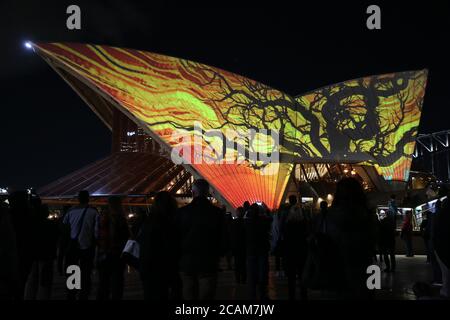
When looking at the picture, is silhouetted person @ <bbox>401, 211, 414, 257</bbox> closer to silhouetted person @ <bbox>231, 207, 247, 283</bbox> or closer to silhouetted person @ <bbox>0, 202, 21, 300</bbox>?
silhouetted person @ <bbox>231, 207, 247, 283</bbox>

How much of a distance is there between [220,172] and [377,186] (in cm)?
1278

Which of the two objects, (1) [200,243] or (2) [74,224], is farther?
(2) [74,224]

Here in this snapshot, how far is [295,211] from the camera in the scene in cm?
881

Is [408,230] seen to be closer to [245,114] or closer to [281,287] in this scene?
[281,287]

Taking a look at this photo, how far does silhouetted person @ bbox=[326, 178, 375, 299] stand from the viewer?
13.6 ft

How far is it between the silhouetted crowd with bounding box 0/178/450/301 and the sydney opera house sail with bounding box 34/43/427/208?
1818 centimetres

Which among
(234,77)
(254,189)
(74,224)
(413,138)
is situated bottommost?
(74,224)

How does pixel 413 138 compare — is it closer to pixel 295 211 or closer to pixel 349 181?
pixel 295 211

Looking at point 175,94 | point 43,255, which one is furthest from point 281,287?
point 175,94

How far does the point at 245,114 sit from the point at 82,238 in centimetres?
2280

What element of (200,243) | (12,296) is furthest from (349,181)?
(12,296)

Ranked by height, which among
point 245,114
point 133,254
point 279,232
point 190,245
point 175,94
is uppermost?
point 175,94

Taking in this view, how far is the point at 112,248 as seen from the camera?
731 cm

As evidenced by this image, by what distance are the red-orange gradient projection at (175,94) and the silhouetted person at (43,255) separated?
18165 millimetres
